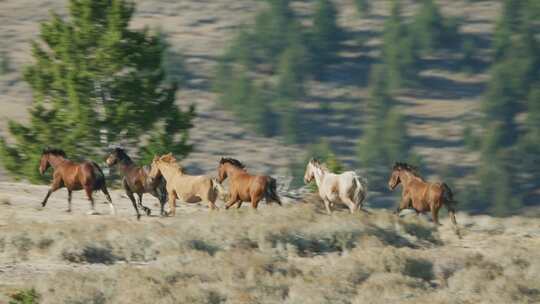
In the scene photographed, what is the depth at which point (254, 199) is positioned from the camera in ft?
84.7

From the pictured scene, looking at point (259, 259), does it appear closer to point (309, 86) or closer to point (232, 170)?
point (232, 170)

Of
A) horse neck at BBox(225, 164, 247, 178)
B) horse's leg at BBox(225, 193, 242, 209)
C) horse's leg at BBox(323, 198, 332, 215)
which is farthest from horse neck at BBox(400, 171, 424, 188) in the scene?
horse's leg at BBox(225, 193, 242, 209)

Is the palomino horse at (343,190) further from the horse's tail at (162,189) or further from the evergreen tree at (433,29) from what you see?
the evergreen tree at (433,29)

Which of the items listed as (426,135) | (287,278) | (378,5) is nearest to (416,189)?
(287,278)

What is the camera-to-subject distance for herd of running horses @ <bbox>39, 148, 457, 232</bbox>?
26.1 meters

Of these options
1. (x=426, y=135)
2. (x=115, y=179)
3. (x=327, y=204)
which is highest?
(x=327, y=204)

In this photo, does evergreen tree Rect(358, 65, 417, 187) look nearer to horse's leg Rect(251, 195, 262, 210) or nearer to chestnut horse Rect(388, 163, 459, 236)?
chestnut horse Rect(388, 163, 459, 236)

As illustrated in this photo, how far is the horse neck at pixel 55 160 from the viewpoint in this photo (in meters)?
27.1

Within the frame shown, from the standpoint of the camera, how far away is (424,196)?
26656 millimetres

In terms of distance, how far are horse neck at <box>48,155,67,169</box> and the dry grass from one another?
70.6 inches

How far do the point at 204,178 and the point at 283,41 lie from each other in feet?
353

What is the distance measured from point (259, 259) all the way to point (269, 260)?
0.24 meters

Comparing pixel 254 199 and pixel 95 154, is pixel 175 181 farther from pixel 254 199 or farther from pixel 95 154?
pixel 95 154

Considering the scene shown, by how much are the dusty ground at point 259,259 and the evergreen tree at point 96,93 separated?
631 inches
